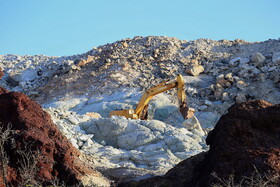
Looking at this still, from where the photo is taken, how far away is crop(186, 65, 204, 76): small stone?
3472 cm

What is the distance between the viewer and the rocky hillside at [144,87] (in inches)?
698

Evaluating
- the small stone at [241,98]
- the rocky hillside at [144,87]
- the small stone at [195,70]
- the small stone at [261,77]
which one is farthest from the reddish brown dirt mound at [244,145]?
the small stone at [195,70]

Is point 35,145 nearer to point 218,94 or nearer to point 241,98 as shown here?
point 241,98

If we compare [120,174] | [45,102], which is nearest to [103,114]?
[45,102]

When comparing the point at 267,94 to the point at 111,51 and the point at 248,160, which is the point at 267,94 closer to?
the point at 111,51

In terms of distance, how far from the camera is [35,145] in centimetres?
878

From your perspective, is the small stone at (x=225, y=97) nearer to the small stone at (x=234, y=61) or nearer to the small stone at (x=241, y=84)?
the small stone at (x=241, y=84)

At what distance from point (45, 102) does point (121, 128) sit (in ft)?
53.3

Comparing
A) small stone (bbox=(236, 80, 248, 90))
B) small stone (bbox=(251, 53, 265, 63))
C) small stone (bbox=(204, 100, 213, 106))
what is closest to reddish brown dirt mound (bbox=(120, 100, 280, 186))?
small stone (bbox=(204, 100, 213, 106))

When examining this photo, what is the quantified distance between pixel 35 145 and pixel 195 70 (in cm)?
2693

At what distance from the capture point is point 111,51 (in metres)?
39.6

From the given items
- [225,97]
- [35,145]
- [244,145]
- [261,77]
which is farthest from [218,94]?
[244,145]

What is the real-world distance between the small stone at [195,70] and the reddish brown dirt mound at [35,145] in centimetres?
2535

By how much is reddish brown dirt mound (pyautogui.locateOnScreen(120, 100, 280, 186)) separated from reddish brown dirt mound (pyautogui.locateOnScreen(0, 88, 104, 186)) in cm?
227
